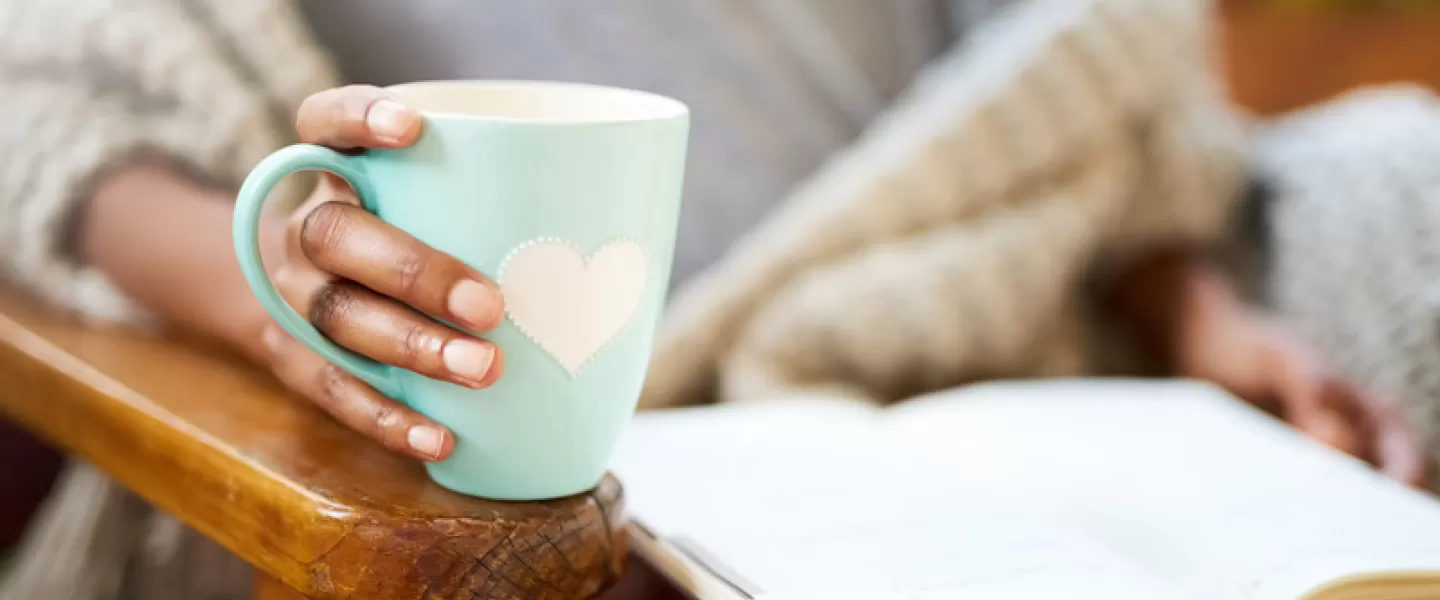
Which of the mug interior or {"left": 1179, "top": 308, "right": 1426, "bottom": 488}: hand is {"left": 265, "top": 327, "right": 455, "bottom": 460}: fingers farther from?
{"left": 1179, "top": 308, "right": 1426, "bottom": 488}: hand

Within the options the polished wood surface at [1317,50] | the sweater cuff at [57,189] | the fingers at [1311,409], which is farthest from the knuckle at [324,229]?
the polished wood surface at [1317,50]

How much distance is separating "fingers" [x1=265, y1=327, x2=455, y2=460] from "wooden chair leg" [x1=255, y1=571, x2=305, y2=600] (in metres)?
0.05

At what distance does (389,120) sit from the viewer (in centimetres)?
29

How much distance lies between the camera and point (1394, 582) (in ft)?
1.23

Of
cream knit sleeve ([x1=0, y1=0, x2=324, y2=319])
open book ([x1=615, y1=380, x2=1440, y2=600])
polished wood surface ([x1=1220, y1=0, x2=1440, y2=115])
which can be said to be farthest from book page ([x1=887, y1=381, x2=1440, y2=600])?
polished wood surface ([x1=1220, y1=0, x2=1440, y2=115])

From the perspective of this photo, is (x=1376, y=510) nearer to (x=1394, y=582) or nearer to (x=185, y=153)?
(x=1394, y=582)

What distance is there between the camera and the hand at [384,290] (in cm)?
30

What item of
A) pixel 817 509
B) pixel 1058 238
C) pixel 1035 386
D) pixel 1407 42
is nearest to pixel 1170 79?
pixel 1058 238

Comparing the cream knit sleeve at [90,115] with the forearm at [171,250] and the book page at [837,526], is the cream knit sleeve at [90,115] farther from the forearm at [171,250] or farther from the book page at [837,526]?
the book page at [837,526]

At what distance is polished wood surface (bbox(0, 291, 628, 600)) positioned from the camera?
304 millimetres

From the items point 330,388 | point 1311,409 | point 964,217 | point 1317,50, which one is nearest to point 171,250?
point 330,388

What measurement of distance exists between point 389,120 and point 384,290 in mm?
52

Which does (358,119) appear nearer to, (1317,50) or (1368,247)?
(1368,247)

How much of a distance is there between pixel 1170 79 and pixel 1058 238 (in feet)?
0.47
